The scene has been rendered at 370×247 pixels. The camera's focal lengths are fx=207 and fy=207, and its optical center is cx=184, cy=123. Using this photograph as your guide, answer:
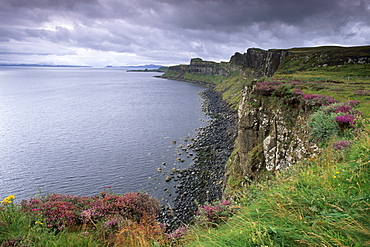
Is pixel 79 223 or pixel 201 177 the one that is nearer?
pixel 79 223

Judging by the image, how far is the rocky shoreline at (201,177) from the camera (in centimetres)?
2578

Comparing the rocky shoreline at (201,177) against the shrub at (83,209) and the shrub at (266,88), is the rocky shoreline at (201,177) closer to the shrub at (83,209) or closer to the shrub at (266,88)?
the shrub at (83,209)

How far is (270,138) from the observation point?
18984 millimetres

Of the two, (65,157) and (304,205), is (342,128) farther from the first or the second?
(65,157)

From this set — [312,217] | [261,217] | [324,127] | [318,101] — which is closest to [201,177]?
[318,101]

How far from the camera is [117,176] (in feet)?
112

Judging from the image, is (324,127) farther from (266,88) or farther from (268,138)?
(266,88)

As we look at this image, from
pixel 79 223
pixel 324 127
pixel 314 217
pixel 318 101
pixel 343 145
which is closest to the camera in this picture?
pixel 314 217

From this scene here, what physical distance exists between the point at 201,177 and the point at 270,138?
1707 cm

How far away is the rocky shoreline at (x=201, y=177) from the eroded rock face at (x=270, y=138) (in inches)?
237

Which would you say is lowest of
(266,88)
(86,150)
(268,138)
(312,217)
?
(86,150)

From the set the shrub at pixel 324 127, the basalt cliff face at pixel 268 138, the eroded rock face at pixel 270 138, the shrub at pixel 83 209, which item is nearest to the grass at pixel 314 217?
the shrub at pixel 83 209

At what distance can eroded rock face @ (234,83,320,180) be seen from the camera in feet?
50.1

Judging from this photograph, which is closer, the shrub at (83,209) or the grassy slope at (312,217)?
the grassy slope at (312,217)
